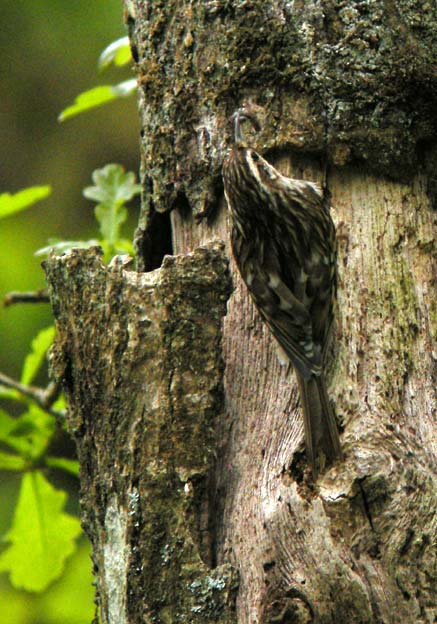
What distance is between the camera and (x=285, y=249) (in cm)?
322

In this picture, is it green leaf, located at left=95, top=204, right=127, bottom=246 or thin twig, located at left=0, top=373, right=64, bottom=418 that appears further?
thin twig, located at left=0, top=373, right=64, bottom=418

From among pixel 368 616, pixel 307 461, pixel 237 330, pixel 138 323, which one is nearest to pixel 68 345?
pixel 138 323

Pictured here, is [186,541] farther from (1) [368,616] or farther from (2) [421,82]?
(2) [421,82]

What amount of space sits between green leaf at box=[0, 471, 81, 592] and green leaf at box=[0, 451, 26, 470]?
44 millimetres

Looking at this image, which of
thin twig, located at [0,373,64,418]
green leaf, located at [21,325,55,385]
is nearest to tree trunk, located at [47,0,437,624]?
green leaf, located at [21,325,55,385]

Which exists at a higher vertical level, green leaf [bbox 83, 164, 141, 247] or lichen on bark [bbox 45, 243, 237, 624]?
green leaf [bbox 83, 164, 141, 247]

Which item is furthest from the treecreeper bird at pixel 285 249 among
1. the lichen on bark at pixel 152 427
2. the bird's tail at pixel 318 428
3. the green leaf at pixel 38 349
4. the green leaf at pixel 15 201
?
the green leaf at pixel 38 349

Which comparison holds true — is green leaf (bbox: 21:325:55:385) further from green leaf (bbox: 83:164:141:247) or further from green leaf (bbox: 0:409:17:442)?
green leaf (bbox: 83:164:141:247)

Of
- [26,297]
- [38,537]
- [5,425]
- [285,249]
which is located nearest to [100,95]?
[26,297]

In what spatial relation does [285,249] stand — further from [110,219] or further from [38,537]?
[38,537]

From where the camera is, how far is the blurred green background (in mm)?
5855

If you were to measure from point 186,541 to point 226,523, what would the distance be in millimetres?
142

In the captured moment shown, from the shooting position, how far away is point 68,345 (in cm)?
313

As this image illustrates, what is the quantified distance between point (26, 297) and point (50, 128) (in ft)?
9.64
